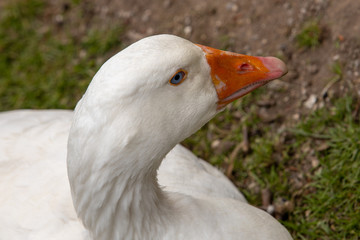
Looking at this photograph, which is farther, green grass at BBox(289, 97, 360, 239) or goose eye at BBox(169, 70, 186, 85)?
green grass at BBox(289, 97, 360, 239)

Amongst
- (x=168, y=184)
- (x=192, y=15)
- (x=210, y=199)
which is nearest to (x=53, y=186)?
(x=168, y=184)

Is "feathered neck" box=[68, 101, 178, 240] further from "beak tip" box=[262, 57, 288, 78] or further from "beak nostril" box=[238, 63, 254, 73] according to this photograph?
"beak tip" box=[262, 57, 288, 78]

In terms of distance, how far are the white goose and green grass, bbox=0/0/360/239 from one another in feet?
2.74

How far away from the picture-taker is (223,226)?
7.49 ft

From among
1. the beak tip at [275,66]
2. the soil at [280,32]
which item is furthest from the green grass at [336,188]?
the beak tip at [275,66]

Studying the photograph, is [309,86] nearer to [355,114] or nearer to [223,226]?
[355,114]

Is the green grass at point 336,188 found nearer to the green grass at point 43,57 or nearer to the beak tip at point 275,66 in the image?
the beak tip at point 275,66

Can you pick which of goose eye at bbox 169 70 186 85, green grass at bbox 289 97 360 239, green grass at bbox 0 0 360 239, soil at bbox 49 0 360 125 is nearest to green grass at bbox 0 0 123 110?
green grass at bbox 0 0 360 239

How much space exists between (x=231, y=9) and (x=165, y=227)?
9.21 ft

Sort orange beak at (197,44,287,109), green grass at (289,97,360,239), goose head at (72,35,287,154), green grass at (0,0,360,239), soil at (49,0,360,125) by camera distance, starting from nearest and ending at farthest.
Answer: goose head at (72,35,287,154) → orange beak at (197,44,287,109) → green grass at (289,97,360,239) → green grass at (0,0,360,239) → soil at (49,0,360,125)

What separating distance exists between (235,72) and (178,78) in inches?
14.3

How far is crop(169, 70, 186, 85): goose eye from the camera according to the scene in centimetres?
191

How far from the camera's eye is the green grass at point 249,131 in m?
3.24

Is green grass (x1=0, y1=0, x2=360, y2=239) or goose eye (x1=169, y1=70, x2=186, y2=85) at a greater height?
goose eye (x1=169, y1=70, x2=186, y2=85)
